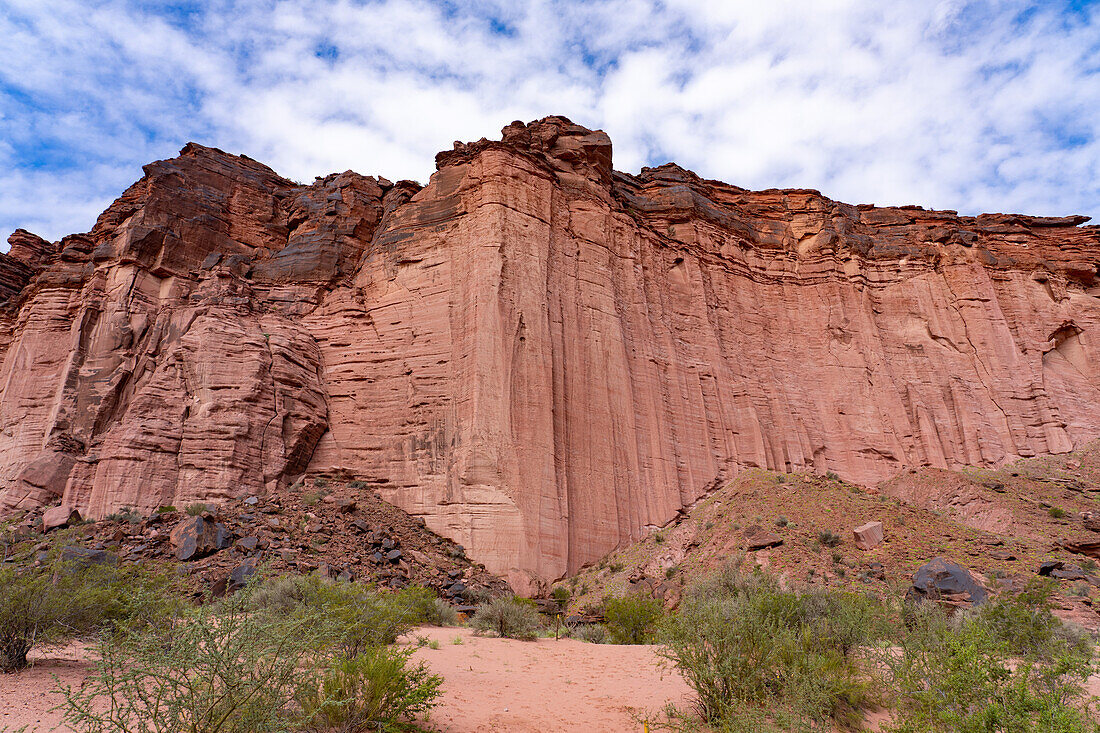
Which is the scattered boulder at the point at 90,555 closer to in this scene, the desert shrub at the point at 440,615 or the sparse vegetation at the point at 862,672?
the desert shrub at the point at 440,615

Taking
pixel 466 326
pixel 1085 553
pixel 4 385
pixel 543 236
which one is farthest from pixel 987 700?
pixel 4 385

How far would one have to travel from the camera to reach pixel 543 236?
26578mm

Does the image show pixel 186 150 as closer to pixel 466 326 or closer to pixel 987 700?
pixel 466 326

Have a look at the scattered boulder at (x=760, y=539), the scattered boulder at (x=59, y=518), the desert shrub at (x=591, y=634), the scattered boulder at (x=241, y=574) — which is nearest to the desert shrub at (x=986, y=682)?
the desert shrub at (x=591, y=634)

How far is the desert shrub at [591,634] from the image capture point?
46.7ft

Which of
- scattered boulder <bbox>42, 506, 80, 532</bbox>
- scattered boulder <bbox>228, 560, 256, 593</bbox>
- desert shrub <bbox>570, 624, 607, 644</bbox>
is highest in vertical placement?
scattered boulder <bbox>42, 506, 80, 532</bbox>

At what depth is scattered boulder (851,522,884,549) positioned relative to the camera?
17.6 metres

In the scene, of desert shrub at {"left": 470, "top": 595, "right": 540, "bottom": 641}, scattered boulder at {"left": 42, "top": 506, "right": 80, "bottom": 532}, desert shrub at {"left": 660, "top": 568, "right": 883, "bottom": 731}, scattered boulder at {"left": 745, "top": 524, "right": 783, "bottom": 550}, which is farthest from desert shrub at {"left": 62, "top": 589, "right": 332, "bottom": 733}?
scattered boulder at {"left": 42, "top": 506, "right": 80, "bottom": 532}

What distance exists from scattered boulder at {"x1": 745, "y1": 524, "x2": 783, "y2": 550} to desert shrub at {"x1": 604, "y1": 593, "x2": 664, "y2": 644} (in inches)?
149

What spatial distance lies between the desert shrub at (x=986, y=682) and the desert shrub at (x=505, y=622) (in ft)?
23.0

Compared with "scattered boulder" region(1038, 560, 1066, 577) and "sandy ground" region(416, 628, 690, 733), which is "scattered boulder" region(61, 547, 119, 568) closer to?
"sandy ground" region(416, 628, 690, 733)

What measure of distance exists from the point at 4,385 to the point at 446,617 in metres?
24.0

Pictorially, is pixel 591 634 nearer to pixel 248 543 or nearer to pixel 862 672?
pixel 862 672

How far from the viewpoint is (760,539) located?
18312mm
